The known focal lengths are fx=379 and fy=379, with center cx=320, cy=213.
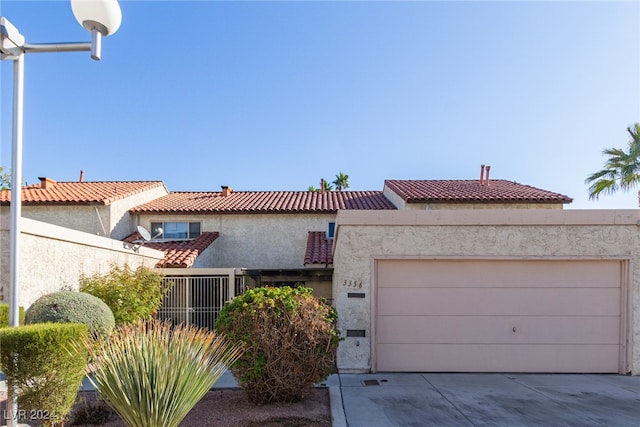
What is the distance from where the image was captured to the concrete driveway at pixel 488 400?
5.79 meters

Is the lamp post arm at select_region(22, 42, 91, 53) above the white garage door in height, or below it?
above

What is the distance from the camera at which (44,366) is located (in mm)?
4797

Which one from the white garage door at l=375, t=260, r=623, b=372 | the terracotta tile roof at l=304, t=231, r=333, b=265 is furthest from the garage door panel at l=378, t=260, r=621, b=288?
the terracotta tile roof at l=304, t=231, r=333, b=265

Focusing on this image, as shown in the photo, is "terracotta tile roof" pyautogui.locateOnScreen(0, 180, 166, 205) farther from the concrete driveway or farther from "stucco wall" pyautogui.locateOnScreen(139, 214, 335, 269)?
the concrete driveway

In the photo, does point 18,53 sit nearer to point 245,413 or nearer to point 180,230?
point 245,413

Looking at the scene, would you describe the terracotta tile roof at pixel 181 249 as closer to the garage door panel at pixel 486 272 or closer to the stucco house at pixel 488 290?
the stucco house at pixel 488 290

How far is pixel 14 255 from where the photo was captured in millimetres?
5055

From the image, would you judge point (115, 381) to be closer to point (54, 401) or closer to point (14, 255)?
point (54, 401)

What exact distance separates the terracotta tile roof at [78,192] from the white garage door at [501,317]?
1364cm

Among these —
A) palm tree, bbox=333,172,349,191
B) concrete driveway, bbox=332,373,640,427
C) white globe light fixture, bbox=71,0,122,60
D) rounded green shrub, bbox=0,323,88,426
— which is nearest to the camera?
rounded green shrub, bbox=0,323,88,426

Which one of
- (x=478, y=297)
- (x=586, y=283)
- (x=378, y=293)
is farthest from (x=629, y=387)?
(x=378, y=293)

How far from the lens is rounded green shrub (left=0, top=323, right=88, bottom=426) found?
184 inches

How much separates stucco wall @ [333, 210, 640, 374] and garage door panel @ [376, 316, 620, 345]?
1.95ft

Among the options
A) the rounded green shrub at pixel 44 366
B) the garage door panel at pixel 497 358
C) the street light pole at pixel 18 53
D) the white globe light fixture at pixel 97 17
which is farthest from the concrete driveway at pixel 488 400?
the white globe light fixture at pixel 97 17
